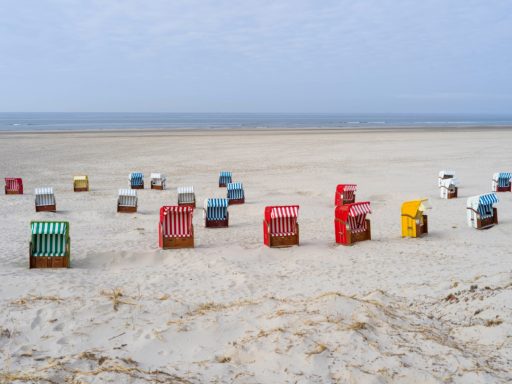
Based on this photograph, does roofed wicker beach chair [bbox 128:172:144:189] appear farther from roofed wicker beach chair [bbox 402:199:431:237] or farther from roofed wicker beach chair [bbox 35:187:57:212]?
roofed wicker beach chair [bbox 402:199:431:237]

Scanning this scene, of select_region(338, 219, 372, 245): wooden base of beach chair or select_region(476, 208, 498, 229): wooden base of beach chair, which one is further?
select_region(476, 208, 498, 229): wooden base of beach chair

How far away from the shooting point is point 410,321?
703cm

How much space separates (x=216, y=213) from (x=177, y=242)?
295 cm

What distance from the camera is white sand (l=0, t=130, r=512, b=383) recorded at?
567 centimetres

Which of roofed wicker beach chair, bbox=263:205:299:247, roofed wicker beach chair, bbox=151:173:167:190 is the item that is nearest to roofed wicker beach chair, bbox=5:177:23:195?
roofed wicker beach chair, bbox=151:173:167:190

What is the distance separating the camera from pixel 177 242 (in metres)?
12.7

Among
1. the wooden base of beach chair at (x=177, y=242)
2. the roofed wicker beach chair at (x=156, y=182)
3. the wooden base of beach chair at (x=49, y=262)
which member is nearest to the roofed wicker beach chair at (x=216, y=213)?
the wooden base of beach chair at (x=177, y=242)

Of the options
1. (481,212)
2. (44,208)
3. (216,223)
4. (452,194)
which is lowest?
(216,223)

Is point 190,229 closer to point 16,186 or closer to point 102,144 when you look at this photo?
point 16,186

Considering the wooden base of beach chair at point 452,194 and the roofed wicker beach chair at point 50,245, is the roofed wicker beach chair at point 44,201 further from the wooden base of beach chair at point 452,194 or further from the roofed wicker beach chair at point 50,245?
the wooden base of beach chair at point 452,194

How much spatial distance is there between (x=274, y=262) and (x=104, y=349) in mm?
5811

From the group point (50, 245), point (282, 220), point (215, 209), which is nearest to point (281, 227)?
point (282, 220)

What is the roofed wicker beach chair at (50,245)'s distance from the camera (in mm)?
10758

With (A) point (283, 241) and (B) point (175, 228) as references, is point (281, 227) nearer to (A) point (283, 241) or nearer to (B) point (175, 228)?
(A) point (283, 241)
